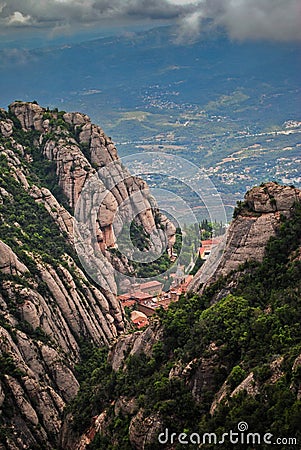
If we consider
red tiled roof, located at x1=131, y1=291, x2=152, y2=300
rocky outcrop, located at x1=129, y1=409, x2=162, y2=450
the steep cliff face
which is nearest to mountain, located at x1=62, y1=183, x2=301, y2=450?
rocky outcrop, located at x1=129, y1=409, x2=162, y2=450

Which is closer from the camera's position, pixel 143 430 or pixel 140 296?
pixel 143 430

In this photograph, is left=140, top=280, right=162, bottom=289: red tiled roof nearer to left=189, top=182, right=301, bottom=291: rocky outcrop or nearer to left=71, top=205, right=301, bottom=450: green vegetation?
left=71, top=205, right=301, bottom=450: green vegetation

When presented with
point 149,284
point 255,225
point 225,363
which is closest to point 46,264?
point 149,284

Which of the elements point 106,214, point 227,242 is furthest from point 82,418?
point 106,214

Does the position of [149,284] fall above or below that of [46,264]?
below

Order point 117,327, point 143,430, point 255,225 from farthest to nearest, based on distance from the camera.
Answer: point 117,327, point 255,225, point 143,430

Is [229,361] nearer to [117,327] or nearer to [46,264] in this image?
[46,264]

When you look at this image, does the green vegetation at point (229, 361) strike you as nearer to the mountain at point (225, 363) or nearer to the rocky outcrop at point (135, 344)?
the mountain at point (225, 363)

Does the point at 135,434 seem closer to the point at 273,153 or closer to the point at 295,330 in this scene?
the point at 295,330
